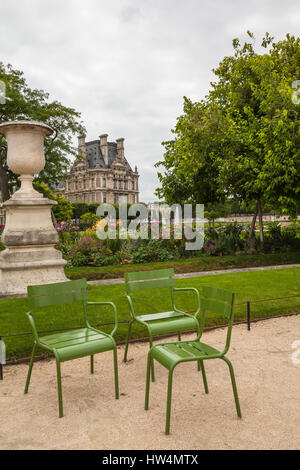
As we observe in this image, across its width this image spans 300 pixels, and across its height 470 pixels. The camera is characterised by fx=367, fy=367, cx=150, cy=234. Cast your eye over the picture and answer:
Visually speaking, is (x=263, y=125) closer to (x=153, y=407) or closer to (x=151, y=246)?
(x=151, y=246)

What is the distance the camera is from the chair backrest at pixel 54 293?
3.66m

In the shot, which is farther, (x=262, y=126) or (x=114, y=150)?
(x=114, y=150)

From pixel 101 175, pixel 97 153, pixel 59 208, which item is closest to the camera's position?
pixel 59 208

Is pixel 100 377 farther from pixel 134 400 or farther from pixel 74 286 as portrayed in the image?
pixel 74 286

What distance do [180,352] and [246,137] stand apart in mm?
10857

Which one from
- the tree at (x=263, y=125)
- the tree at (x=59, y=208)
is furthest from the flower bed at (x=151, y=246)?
the tree at (x=59, y=208)

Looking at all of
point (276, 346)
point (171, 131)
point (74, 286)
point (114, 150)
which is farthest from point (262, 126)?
point (114, 150)

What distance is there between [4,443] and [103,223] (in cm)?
1066

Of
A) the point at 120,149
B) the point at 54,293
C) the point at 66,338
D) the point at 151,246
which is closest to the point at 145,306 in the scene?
the point at 54,293

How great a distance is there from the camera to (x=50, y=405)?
133 inches

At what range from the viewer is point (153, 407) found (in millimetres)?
3295

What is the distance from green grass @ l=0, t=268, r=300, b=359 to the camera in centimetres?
529

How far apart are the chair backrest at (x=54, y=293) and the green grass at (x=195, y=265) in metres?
5.47

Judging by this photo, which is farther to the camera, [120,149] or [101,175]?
[120,149]
